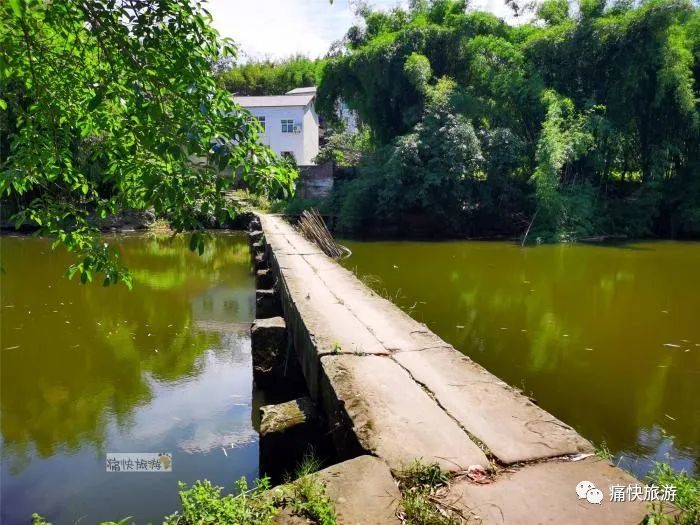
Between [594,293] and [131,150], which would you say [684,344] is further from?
[131,150]

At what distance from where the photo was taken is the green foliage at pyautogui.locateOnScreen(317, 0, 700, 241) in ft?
59.7

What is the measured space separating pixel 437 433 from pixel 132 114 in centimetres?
220

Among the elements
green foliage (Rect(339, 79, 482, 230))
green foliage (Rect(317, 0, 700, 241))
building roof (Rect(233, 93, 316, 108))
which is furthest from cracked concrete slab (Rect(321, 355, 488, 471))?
building roof (Rect(233, 93, 316, 108))

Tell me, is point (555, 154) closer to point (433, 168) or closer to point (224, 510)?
point (433, 168)

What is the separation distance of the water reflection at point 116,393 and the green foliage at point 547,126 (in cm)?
1112

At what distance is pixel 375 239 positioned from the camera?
19516mm

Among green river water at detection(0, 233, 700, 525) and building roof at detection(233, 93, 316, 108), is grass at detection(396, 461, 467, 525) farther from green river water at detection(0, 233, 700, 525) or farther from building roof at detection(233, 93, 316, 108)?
building roof at detection(233, 93, 316, 108)

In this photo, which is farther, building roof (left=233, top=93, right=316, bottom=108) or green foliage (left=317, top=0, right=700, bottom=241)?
building roof (left=233, top=93, right=316, bottom=108)

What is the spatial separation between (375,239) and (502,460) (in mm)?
17124

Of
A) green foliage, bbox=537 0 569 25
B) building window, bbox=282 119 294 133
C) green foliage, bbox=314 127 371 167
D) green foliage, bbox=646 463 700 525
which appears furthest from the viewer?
building window, bbox=282 119 294 133

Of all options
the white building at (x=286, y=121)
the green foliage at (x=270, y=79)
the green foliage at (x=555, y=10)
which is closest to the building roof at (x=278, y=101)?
the white building at (x=286, y=121)

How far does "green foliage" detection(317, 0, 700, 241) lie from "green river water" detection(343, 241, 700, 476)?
5.18 meters

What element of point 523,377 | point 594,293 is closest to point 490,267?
point 594,293

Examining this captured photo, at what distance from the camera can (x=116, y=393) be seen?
5281mm
